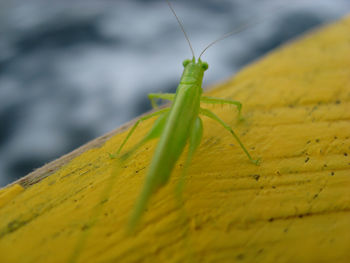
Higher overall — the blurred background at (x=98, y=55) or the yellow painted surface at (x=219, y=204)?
the blurred background at (x=98, y=55)

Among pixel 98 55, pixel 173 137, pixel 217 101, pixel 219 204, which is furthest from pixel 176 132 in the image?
pixel 98 55

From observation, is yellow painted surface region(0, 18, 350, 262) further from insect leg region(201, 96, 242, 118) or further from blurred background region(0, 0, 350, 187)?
blurred background region(0, 0, 350, 187)

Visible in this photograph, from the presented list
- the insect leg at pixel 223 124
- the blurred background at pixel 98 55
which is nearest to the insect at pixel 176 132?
the insect leg at pixel 223 124

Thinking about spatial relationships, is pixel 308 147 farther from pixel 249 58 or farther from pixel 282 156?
pixel 249 58

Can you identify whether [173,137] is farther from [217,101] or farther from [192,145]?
[217,101]

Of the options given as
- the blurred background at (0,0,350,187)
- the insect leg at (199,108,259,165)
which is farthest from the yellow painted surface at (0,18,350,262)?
the blurred background at (0,0,350,187)

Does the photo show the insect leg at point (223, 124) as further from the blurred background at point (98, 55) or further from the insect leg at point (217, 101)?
the blurred background at point (98, 55)
